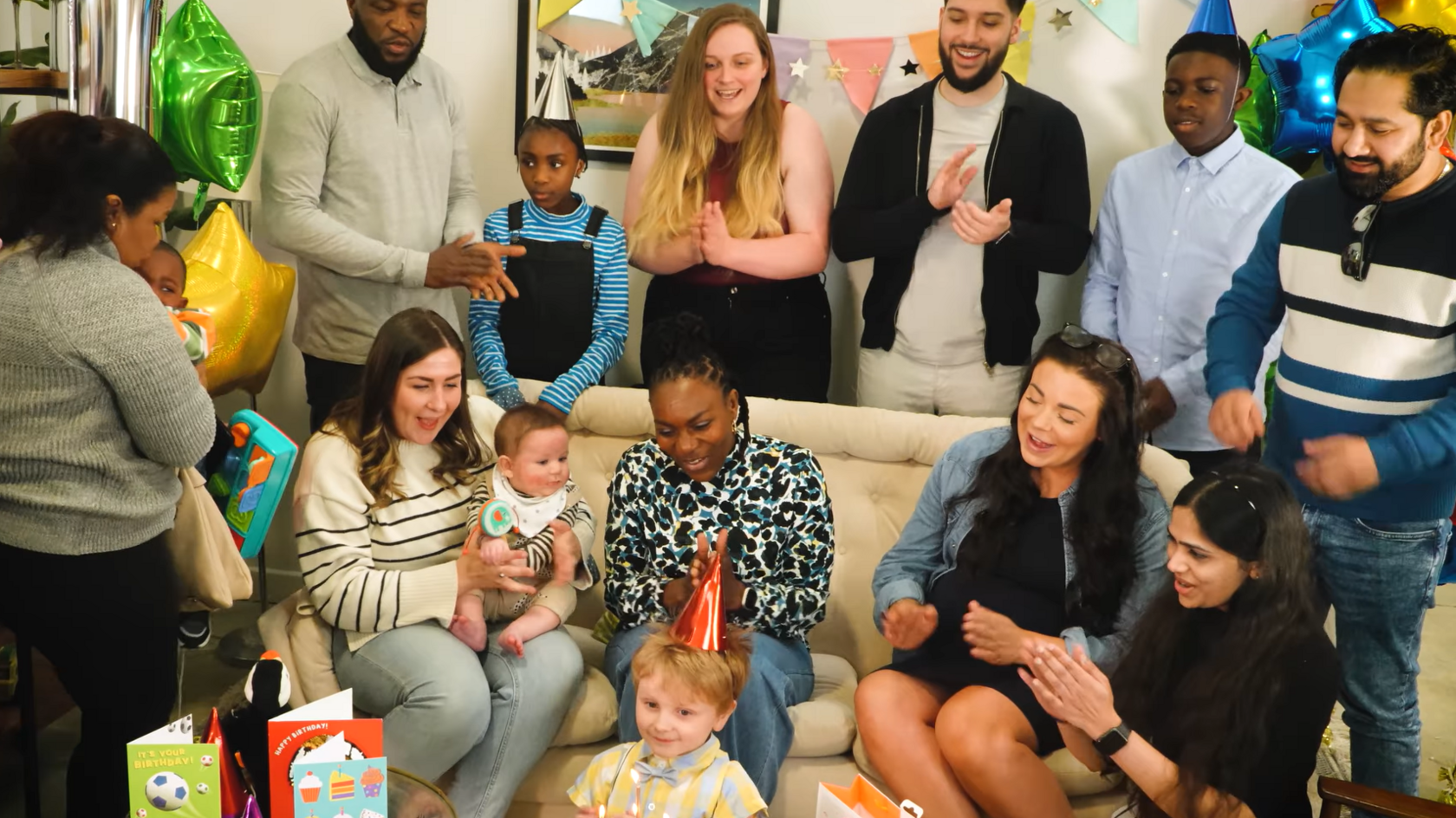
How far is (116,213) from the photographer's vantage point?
1837mm

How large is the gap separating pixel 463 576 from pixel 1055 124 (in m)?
1.60

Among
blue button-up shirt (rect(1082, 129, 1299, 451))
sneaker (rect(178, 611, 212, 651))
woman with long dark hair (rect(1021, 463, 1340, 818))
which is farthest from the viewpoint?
blue button-up shirt (rect(1082, 129, 1299, 451))

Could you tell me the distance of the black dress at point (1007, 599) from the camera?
2.13m

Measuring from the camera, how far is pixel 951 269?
8.96 ft

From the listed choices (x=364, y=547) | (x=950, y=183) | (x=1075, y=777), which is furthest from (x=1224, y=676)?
(x=364, y=547)

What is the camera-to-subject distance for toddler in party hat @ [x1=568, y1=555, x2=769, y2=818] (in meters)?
1.77

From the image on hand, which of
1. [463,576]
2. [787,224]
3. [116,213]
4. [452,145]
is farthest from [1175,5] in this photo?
[116,213]

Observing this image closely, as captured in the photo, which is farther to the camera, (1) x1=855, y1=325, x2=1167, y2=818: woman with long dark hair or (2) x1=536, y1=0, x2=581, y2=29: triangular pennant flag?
(2) x1=536, y1=0, x2=581, y2=29: triangular pennant flag

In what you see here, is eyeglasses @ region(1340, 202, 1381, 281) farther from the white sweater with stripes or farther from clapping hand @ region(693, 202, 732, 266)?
the white sweater with stripes

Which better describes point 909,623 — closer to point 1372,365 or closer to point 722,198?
point 1372,365

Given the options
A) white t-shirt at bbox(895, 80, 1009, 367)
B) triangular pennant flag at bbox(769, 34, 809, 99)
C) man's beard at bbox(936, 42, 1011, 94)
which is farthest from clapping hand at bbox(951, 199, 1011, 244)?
triangular pennant flag at bbox(769, 34, 809, 99)

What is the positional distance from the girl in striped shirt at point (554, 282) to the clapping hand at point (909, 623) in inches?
36.0

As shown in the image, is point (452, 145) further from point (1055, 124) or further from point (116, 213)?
point (1055, 124)

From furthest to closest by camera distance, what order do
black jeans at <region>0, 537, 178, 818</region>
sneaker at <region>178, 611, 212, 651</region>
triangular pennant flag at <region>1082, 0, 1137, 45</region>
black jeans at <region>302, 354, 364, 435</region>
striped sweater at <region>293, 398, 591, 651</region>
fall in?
triangular pennant flag at <region>1082, 0, 1137, 45</region> < black jeans at <region>302, 354, 364, 435</region> < sneaker at <region>178, 611, 212, 651</region> < striped sweater at <region>293, 398, 591, 651</region> < black jeans at <region>0, 537, 178, 818</region>
